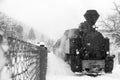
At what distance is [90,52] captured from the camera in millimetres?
14203

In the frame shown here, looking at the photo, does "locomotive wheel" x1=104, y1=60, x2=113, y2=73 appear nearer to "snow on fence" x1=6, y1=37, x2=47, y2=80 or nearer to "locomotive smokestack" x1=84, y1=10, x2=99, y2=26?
"locomotive smokestack" x1=84, y1=10, x2=99, y2=26

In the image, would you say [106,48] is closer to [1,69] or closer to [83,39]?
[83,39]

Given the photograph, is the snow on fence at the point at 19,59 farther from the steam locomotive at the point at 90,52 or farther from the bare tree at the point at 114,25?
the bare tree at the point at 114,25

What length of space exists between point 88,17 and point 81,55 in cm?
235

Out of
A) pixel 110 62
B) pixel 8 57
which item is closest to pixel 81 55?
pixel 110 62

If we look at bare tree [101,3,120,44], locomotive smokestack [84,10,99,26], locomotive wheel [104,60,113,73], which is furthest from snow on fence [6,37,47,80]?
bare tree [101,3,120,44]

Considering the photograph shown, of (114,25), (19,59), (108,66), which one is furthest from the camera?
(114,25)

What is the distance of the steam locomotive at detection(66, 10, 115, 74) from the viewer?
14.0 meters

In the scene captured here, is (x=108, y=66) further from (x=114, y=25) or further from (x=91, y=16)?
(x=114, y=25)

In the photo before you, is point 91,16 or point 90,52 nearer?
point 90,52

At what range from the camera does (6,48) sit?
51.6 inches

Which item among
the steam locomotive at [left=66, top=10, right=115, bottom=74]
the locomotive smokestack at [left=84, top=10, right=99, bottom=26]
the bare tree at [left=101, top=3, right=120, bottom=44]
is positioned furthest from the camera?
the bare tree at [left=101, top=3, right=120, bottom=44]

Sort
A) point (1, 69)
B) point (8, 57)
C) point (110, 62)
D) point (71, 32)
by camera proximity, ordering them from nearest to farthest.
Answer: point (1, 69), point (8, 57), point (110, 62), point (71, 32)

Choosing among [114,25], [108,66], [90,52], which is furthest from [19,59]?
[114,25]
